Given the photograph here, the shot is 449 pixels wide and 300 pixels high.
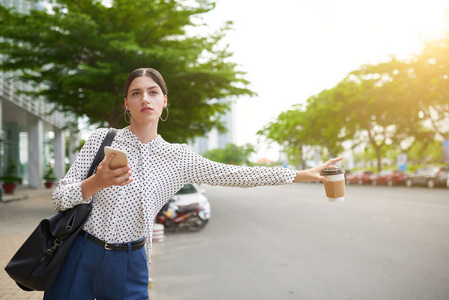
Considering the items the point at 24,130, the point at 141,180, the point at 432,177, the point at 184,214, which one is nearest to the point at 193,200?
the point at 184,214

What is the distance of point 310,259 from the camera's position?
22.4 ft

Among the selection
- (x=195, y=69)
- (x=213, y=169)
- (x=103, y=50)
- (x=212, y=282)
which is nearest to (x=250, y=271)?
(x=212, y=282)

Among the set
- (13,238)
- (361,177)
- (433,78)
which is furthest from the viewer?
(361,177)

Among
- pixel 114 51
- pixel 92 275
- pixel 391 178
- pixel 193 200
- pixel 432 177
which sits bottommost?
pixel 391 178

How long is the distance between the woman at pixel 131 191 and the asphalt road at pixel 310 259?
336 cm

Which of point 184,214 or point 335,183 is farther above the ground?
point 335,183

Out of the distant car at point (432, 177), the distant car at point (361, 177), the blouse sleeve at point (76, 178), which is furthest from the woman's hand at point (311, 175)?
the distant car at point (361, 177)

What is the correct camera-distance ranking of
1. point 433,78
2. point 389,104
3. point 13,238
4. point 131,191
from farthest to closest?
point 389,104
point 433,78
point 13,238
point 131,191

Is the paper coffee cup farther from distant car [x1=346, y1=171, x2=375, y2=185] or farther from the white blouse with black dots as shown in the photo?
distant car [x1=346, y1=171, x2=375, y2=185]

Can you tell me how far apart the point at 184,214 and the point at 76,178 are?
28.9 ft

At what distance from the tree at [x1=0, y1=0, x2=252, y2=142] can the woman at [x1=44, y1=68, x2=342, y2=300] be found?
9.11 meters

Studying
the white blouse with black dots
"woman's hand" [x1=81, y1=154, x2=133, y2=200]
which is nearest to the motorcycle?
the white blouse with black dots

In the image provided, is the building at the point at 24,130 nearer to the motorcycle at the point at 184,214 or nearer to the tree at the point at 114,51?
the tree at the point at 114,51

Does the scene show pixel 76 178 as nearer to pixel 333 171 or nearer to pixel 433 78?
pixel 333 171
